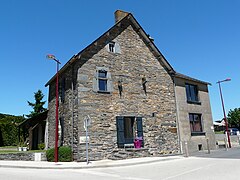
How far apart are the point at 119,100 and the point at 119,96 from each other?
0.29m

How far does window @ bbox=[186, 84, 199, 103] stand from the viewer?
783 inches

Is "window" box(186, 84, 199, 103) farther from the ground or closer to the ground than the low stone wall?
farther from the ground

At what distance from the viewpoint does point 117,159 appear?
13383 mm

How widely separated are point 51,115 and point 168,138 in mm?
10001

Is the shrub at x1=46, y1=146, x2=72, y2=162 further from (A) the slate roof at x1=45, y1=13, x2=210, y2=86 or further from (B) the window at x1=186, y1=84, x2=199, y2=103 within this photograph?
(B) the window at x1=186, y1=84, x2=199, y2=103

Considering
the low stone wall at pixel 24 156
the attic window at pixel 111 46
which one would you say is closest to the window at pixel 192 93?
the attic window at pixel 111 46

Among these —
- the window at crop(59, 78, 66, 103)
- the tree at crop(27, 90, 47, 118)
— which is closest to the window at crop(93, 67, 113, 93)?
the window at crop(59, 78, 66, 103)

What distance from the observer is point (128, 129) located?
55.3 ft

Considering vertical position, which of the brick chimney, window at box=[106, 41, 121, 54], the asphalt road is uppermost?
the brick chimney

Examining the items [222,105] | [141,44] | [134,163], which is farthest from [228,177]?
[222,105]

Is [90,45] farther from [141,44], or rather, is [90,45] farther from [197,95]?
[197,95]

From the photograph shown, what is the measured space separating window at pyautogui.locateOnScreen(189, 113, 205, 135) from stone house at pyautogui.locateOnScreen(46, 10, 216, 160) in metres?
2.17

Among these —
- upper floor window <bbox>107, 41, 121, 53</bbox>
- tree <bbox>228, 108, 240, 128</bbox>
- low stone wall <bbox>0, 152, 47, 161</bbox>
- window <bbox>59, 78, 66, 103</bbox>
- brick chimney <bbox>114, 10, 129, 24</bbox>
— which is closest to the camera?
low stone wall <bbox>0, 152, 47, 161</bbox>

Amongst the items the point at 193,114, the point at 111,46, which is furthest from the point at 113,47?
the point at 193,114
